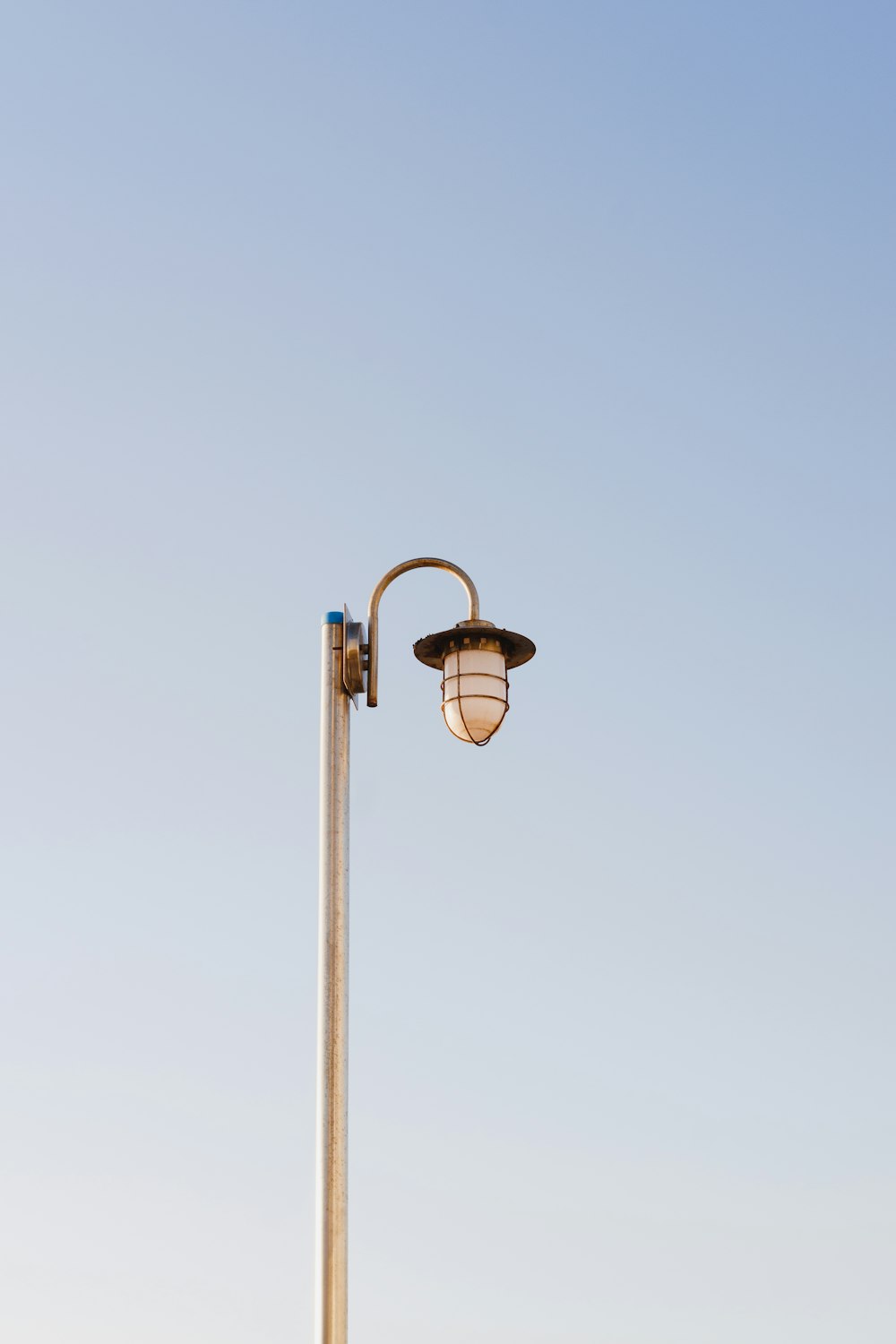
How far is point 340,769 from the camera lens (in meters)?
7.59

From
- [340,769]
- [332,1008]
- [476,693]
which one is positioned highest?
[476,693]

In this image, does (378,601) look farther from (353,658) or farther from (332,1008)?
(332,1008)

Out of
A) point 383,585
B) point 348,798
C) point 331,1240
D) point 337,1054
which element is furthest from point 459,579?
point 331,1240

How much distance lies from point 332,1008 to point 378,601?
6.48 ft

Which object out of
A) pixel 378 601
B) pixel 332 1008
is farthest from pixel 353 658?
pixel 332 1008

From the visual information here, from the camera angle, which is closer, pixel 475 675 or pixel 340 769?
pixel 340 769

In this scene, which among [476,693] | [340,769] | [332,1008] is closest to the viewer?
[332,1008]

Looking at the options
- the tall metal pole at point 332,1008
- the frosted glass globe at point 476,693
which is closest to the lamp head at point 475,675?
the frosted glass globe at point 476,693

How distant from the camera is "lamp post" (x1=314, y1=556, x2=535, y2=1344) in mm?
6598

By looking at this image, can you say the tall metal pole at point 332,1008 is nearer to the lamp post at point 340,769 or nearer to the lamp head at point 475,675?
the lamp post at point 340,769

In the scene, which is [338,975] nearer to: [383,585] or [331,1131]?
[331,1131]

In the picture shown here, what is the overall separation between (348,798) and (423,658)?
109 centimetres

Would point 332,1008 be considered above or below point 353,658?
below

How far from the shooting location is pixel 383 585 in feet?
26.3
